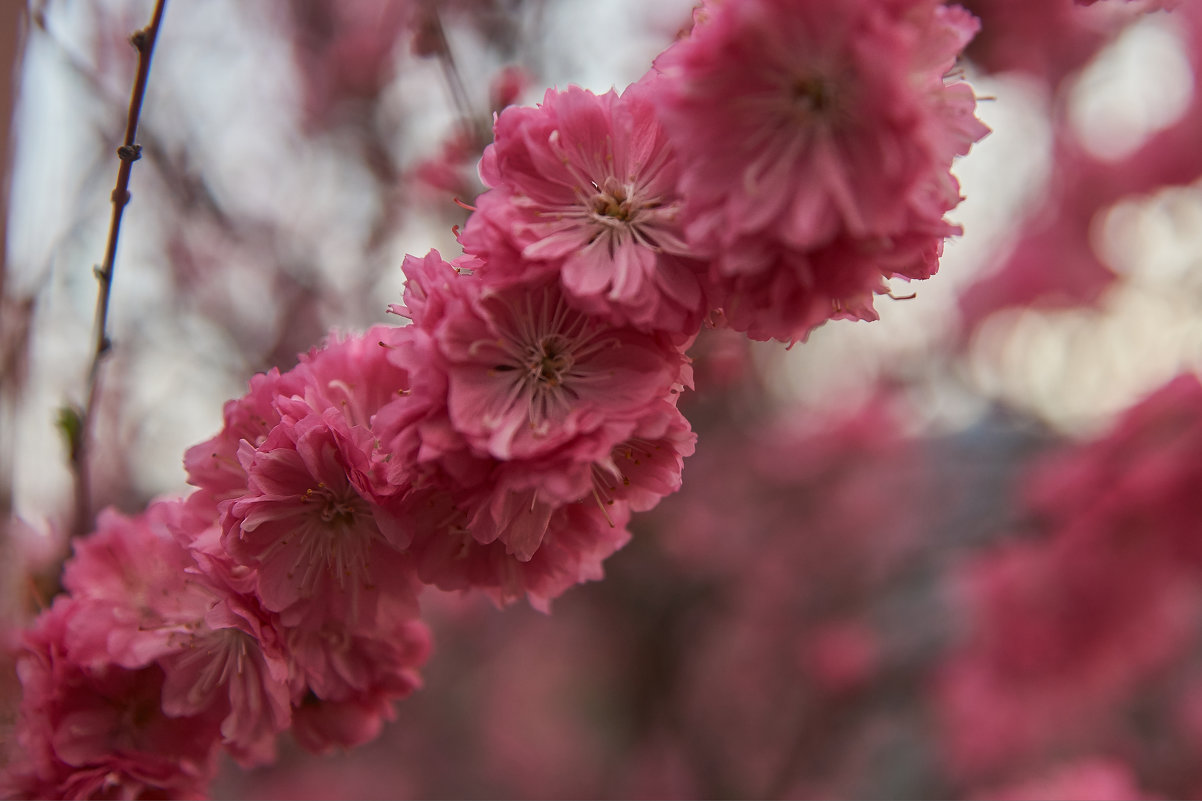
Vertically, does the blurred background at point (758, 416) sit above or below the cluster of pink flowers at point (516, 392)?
above

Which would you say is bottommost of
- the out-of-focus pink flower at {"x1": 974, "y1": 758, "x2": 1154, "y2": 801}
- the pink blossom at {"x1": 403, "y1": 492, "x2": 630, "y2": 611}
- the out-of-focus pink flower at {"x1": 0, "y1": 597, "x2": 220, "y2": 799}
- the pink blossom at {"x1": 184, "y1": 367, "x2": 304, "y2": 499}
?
the out-of-focus pink flower at {"x1": 0, "y1": 597, "x2": 220, "y2": 799}

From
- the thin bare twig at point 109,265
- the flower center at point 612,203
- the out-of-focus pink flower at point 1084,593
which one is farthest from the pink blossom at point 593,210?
the out-of-focus pink flower at point 1084,593

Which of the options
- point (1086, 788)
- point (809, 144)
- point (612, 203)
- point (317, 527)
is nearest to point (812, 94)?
point (809, 144)

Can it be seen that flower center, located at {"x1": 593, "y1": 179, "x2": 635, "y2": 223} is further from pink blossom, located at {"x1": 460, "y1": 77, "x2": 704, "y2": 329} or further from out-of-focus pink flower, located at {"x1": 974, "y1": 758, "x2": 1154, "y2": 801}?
out-of-focus pink flower, located at {"x1": 974, "y1": 758, "x2": 1154, "y2": 801}

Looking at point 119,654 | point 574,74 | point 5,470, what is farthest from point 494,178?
point 574,74

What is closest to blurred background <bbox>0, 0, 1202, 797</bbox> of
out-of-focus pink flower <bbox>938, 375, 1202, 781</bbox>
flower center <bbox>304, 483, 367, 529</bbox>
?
out-of-focus pink flower <bbox>938, 375, 1202, 781</bbox>

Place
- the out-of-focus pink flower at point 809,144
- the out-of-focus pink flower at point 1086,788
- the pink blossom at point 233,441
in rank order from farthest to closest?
Result: the out-of-focus pink flower at point 1086,788 → the pink blossom at point 233,441 → the out-of-focus pink flower at point 809,144

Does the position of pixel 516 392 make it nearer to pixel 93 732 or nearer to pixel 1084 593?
pixel 93 732

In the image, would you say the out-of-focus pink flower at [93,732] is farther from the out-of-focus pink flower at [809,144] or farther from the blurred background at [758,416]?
the out-of-focus pink flower at [809,144]
